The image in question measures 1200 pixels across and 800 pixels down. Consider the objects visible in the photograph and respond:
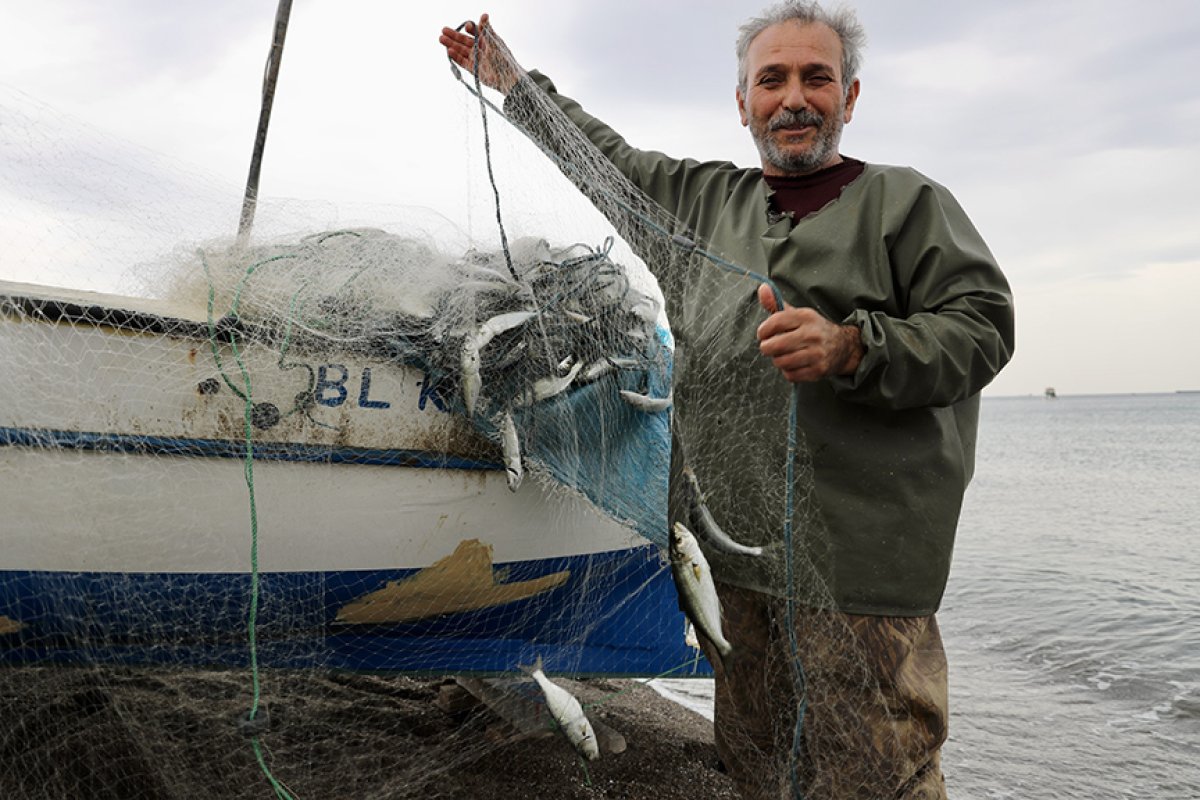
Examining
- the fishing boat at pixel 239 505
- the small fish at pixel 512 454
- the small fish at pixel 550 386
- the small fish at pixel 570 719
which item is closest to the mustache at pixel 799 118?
the small fish at pixel 550 386

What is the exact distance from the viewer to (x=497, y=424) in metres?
3.82

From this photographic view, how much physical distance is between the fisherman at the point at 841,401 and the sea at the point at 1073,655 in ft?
11.0

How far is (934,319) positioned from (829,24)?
110cm

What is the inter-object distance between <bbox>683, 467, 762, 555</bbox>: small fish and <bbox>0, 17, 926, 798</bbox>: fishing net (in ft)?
0.07

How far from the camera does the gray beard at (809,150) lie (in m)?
2.89

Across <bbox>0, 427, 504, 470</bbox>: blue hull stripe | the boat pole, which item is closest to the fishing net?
<bbox>0, 427, 504, 470</bbox>: blue hull stripe

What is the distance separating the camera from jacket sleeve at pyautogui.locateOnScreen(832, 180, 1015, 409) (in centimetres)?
242

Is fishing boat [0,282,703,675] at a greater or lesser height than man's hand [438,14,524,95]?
lesser

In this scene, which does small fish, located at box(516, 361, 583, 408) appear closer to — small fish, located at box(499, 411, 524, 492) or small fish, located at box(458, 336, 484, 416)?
small fish, located at box(499, 411, 524, 492)

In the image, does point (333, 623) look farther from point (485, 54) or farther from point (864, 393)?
point (864, 393)

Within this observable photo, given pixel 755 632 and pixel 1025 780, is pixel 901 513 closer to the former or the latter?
pixel 755 632

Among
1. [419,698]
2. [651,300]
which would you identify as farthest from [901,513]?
[419,698]

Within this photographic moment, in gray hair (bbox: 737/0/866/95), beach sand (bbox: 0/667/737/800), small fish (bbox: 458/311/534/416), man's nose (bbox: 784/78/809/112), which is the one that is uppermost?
gray hair (bbox: 737/0/866/95)

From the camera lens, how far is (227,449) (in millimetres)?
3541
